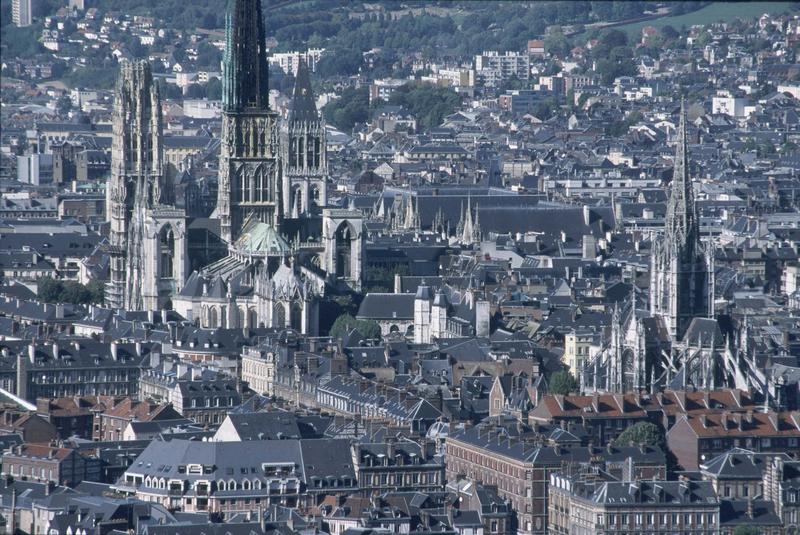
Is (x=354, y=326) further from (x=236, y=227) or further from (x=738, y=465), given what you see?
(x=738, y=465)

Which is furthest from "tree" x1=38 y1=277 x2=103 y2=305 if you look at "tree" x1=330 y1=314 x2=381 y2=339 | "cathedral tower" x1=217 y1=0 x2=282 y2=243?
"tree" x1=330 y1=314 x2=381 y2=339

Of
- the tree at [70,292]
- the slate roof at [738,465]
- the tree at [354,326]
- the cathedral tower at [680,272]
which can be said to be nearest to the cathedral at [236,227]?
the tree at [354,326]

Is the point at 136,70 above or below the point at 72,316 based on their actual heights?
above

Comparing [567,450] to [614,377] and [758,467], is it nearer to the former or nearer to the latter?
[758,467]

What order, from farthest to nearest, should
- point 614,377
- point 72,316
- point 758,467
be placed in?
point 72,316, point 614,377, point 758,467

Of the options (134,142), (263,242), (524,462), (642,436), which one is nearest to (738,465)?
(642,436)

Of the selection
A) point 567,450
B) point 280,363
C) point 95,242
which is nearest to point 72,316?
point 280,363

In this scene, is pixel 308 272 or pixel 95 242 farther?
pixel 95 242
